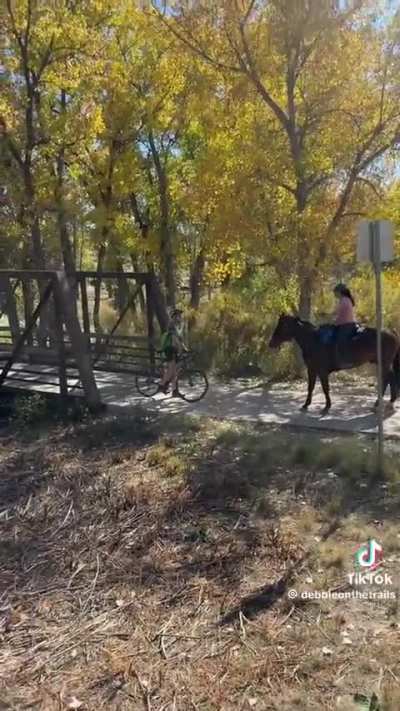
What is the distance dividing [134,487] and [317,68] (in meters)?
10.7

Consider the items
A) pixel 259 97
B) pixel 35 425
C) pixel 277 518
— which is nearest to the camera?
pixel 277 518

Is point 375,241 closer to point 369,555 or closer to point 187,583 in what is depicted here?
→ point 369,555

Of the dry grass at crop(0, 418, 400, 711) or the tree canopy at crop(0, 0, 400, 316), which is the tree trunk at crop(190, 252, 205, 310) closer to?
the tree canopy at crop(0, 0, 400, 316)

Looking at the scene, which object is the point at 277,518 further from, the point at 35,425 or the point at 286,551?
the point at 35,425

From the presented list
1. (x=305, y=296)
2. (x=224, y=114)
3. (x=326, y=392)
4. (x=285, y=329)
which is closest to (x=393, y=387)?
(x=326, y=392)

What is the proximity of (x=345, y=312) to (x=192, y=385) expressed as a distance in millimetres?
3979

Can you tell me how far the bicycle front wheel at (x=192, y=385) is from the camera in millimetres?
12730

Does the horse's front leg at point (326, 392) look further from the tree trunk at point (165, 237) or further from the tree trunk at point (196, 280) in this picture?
the tree trunk at point (196, 280)

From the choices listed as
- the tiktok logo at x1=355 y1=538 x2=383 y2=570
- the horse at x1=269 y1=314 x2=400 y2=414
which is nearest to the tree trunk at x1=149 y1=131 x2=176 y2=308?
the horse at x1=269 y1=314 x2=400 y2=414

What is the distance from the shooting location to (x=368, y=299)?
18406 millimetres

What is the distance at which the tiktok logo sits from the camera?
5.50 m

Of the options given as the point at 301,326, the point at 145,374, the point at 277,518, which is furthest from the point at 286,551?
the point at 145,374

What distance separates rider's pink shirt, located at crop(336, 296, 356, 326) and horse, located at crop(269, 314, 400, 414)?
31 cm

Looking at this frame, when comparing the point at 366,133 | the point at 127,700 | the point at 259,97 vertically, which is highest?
the point at 259,97
